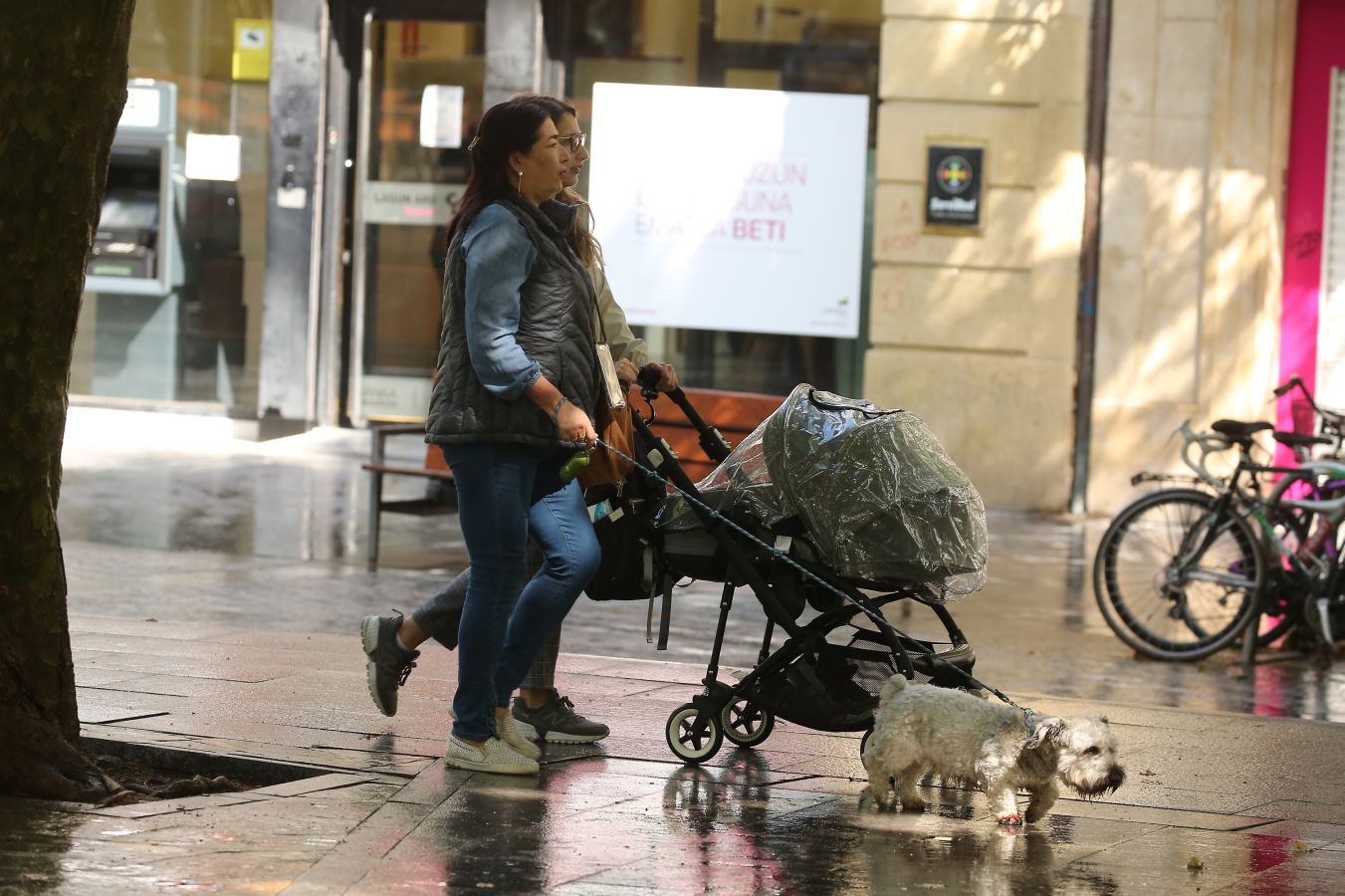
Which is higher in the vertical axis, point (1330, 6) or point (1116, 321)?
point (1330, 6)

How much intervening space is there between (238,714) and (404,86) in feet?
32.5

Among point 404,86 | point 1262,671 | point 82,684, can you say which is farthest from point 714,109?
point 82,684

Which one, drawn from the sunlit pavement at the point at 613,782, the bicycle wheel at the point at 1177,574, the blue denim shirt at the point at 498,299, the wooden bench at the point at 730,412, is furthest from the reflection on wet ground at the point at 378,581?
the blue denim shirt at the point at 498,299

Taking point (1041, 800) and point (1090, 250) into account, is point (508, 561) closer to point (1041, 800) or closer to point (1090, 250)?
point (1041, 800)

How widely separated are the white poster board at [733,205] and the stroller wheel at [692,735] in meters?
8.86

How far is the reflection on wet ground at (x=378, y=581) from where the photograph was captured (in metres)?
8.02

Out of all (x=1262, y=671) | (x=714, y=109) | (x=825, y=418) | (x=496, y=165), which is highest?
(x=714, y=109)

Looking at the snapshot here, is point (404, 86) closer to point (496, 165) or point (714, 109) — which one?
point (714, 109)

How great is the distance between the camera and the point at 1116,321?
1345 centimetres

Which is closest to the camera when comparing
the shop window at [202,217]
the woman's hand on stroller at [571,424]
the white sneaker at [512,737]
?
the woman's hand on stroller at [571,424]

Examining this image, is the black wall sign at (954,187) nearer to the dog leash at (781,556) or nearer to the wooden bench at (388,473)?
the wooden bench at (388,473)

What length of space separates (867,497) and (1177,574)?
3.73 m

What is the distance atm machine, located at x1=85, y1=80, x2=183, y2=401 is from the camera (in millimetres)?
15211

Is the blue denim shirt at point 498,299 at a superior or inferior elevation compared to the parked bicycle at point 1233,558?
superior
